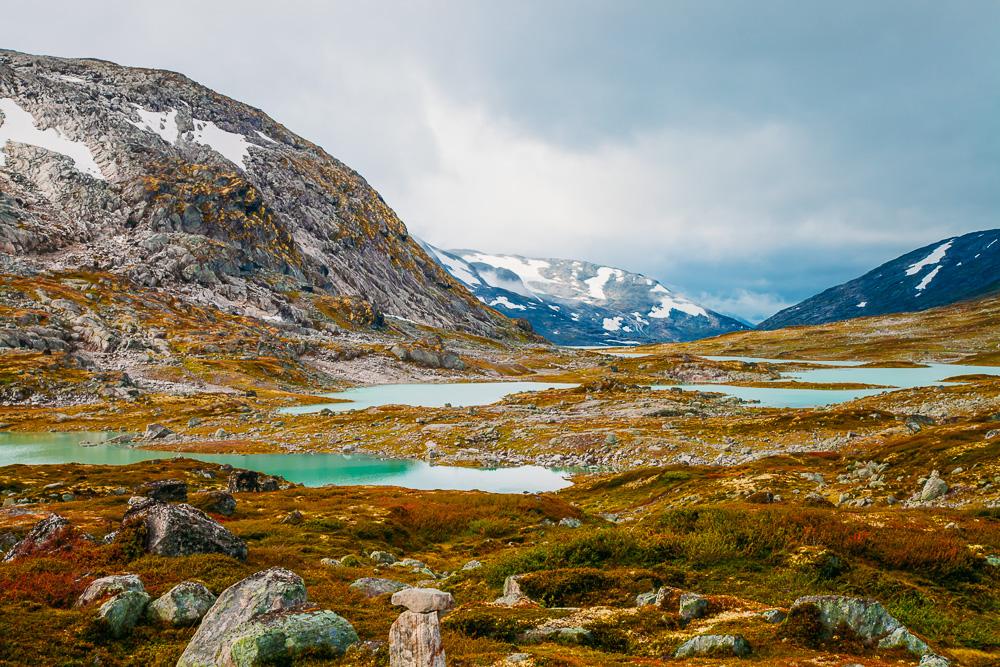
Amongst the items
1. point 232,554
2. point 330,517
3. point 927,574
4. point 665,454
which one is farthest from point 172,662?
point 665,454

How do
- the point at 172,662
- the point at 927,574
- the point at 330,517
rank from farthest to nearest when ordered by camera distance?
1. the point at 330,517
2. the point at 927,574
3. the point at 172,662

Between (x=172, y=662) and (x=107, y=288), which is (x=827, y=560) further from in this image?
(x=107, y=288)

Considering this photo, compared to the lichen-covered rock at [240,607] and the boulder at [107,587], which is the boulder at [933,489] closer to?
the lichen-covered rock at [240,607]

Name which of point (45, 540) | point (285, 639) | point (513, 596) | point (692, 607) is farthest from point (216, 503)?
point (692, 607)

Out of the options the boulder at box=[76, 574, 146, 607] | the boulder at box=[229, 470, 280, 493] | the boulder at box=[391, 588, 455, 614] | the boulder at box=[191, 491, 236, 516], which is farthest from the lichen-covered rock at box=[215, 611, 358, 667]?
the boulder at box=[229, 470, 280, 493]

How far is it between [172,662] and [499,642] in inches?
280

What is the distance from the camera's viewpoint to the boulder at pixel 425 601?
47.5ft

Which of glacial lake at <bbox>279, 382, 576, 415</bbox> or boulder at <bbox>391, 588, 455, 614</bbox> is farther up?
boulder at <bbox>391, 588, 455, 614</bbox>

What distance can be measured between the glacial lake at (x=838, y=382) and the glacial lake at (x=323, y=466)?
225 feet

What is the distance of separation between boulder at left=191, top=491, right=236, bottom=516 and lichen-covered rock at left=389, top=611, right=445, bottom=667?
3043cm

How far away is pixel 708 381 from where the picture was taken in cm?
17588

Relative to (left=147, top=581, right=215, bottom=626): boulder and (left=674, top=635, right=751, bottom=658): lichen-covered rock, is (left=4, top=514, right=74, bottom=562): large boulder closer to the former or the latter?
(left=147, top=581, right=215, bottom=626): boulder

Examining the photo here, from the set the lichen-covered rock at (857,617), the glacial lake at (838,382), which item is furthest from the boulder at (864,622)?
the glacial lake at (838,382)

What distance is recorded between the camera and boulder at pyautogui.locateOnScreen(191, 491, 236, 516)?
35.2 meters
